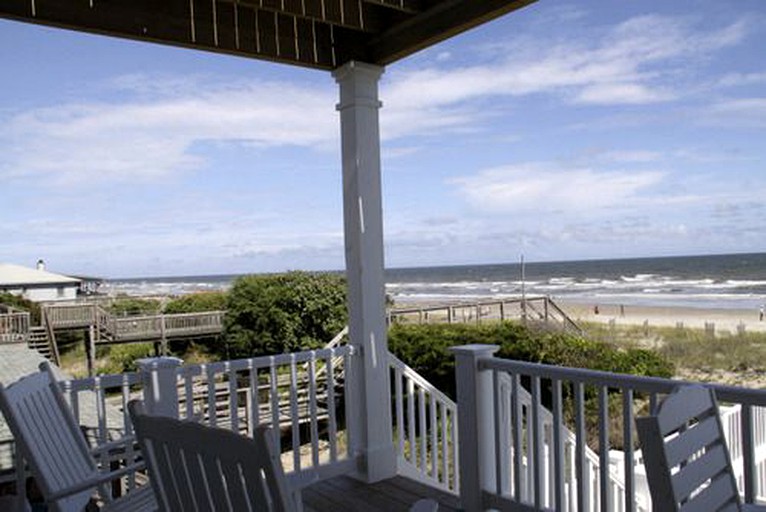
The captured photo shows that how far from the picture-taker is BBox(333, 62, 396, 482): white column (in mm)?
3689

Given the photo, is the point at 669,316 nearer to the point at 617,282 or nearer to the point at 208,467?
the point at 617,282

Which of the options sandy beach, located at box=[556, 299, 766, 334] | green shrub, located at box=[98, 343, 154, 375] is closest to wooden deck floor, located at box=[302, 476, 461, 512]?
green shrub, located at box=[98, 343, 154, 375]

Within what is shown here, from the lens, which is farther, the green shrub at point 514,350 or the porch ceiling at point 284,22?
the green shrub at point 514,350

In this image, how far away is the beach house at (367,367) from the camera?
280 centimetres

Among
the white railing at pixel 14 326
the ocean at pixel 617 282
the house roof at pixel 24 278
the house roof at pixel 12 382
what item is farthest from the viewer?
the ocean at pixel 617 282

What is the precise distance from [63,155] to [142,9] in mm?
29364

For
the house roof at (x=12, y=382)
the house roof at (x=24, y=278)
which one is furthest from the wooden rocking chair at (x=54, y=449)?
the house roof at (x=24, y=278)

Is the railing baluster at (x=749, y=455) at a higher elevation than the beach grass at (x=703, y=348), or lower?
higher

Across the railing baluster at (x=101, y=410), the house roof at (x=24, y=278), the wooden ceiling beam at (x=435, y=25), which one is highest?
the wooden ceiling beam at (x=435, y=25)

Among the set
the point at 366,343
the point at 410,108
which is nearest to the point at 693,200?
the point at 410,108

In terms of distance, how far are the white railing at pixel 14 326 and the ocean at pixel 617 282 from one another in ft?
58.0

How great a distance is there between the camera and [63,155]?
2883 cm

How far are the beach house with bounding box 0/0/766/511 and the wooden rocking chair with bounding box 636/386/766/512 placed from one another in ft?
1.96

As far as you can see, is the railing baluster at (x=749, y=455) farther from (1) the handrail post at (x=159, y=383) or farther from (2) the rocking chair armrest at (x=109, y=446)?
(1) the handrail post at (x=159, y=383)
